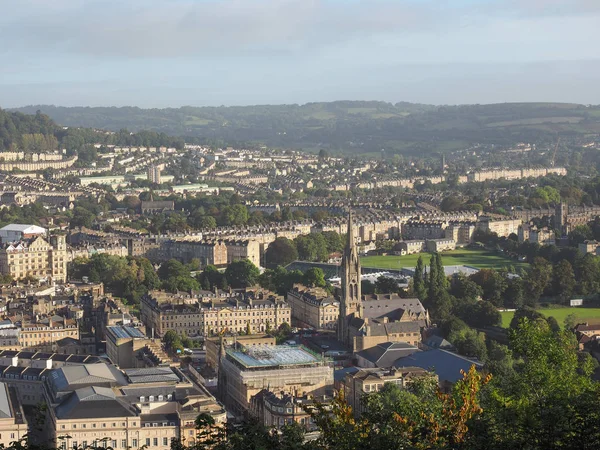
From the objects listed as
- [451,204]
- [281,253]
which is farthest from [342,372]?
[451,204]

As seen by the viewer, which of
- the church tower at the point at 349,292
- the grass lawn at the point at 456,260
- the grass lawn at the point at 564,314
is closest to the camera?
the church tower at the point at 349,292

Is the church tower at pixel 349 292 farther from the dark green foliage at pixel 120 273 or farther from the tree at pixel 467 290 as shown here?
the dark green foliage at pixel 120 273

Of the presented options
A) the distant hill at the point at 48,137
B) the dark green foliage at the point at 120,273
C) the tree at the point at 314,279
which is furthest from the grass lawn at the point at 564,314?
the distant hill at the point at 48,137

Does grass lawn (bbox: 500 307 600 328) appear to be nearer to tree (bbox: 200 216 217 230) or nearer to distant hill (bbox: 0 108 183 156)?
tree (bbox: 200 216 217 230)

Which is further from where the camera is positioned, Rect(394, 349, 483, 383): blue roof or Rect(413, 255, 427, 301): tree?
Rect(413, 255, 427, 301): tree

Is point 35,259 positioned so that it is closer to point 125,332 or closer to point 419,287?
point 419,287

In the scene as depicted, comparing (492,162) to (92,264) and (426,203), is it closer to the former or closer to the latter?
(426,203)

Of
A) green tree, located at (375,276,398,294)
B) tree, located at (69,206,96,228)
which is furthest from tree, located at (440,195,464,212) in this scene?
green tree, located at (375,276,398,294)
